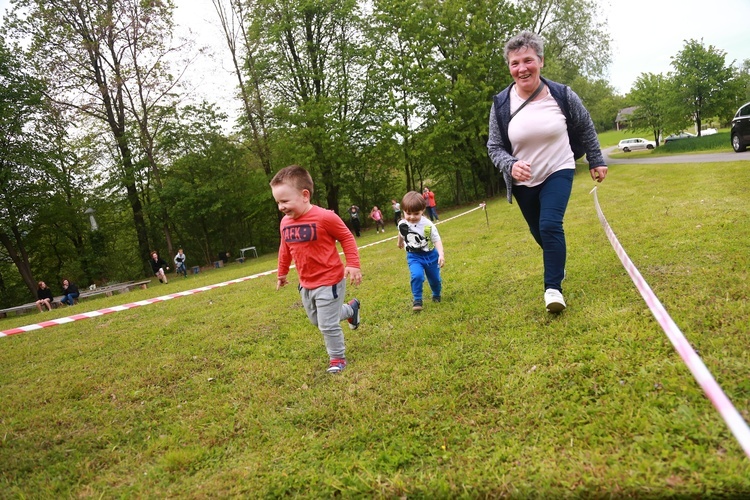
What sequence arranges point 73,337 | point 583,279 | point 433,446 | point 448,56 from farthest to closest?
1. point 448,56
2. point 73,337
3. point 583,279
4. point 433,446

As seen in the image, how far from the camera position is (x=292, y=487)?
2.22 meters

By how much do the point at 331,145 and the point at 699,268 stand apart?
22751mm

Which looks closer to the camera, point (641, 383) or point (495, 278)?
point (641, 383)

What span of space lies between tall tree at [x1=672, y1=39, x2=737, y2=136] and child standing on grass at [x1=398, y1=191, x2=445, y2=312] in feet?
114

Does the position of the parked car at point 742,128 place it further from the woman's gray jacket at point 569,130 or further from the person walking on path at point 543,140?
the person walking on path at point 543,140

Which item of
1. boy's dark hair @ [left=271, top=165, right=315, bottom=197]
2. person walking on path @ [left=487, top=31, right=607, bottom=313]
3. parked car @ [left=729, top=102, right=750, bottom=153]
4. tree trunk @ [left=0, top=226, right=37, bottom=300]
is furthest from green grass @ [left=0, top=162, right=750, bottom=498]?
tree trunk @ [left=0, top=226, right=37, bottom=300]

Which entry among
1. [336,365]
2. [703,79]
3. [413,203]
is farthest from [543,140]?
[703,79]

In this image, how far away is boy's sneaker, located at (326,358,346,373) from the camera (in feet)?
11.9

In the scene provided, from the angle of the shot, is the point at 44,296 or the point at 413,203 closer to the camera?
the point at 413,203

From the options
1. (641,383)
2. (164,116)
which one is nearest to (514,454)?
(641,383)

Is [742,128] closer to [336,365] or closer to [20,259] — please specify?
[336,365]

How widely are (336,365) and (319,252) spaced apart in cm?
100

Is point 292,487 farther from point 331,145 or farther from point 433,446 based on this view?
point 331,145

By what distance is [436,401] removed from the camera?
9.00 feet
